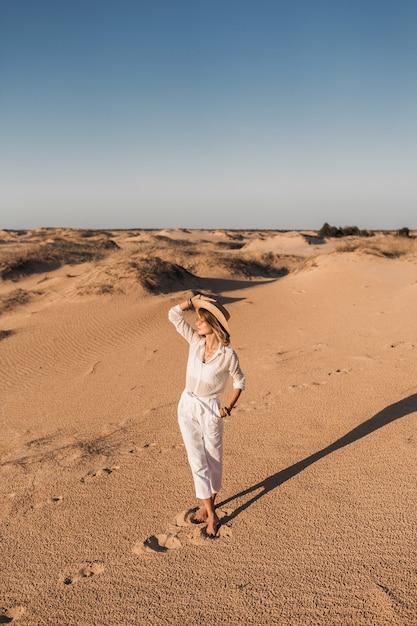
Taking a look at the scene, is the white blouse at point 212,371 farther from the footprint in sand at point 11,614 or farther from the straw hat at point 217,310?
the footprint in sand at point 11,614

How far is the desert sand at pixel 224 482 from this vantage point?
269cm

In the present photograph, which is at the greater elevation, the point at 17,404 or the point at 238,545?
the point at 238,545

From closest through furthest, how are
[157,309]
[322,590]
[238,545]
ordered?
[322,590] < [238,545] < [157,309]

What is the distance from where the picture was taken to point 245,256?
24.8 metres

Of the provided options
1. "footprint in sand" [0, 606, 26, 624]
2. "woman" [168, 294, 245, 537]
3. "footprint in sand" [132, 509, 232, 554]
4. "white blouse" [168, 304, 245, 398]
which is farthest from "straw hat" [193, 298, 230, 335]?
"footprint in sand" [0, 606, 26, 624]

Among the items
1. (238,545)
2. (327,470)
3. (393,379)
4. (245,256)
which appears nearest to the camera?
(238,545)

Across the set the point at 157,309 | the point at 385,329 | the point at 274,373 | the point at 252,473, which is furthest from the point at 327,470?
the point at 157,309

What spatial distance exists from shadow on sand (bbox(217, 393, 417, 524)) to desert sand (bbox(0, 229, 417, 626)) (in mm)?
19

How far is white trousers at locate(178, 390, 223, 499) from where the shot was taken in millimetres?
3250

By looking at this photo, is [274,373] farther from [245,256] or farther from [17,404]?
[245,256]

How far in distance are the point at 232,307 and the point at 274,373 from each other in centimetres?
482

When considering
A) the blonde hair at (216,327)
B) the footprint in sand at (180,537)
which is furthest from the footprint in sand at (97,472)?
the blonde hair at (216,327)

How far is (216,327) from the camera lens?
3.23 m

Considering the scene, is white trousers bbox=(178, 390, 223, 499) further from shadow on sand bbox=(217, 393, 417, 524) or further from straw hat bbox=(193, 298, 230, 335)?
straw hat bbox=(193, 298, 230, 335)
